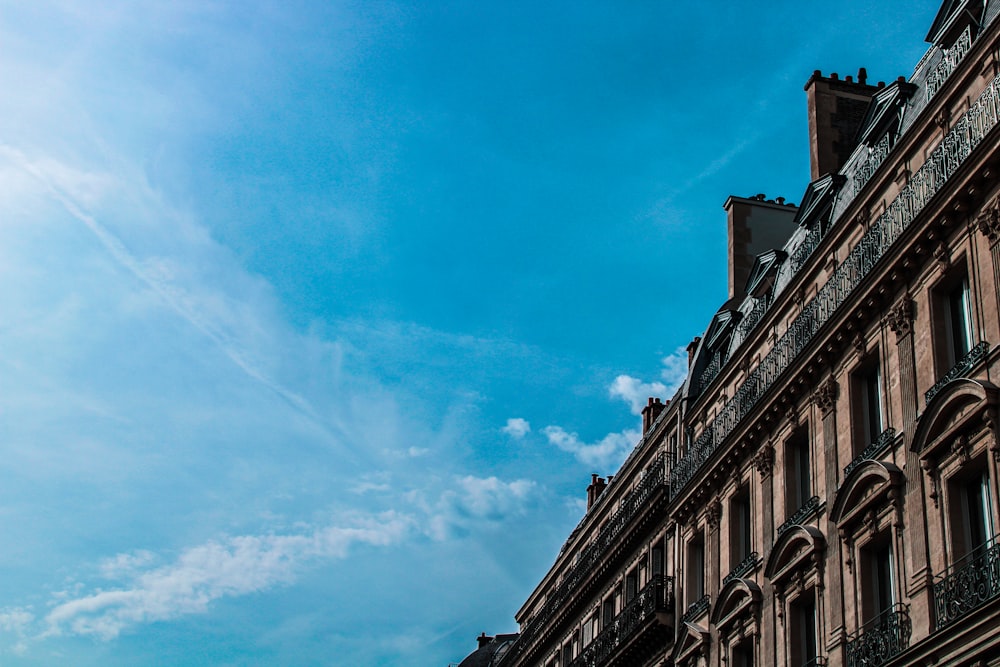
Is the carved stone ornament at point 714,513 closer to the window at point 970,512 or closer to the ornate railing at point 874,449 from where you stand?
the ornate railing at point 874,449

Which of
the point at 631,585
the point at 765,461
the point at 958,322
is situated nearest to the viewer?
the point at 958,322

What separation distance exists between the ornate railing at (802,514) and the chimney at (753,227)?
12179 millimetres

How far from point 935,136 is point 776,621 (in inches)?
368

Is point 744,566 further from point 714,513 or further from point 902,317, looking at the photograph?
point 902,317

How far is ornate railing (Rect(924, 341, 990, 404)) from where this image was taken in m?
19.6

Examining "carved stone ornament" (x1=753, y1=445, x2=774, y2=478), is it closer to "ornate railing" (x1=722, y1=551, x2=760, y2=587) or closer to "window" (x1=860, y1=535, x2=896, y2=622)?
"ornate railing" (x1=722, y1=551, x2=760, y2=587)

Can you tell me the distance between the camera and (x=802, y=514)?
2473 centimetres

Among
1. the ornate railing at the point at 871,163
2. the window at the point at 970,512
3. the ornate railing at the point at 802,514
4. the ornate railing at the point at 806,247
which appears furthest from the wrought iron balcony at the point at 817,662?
the ornate railing at the point at 871,163

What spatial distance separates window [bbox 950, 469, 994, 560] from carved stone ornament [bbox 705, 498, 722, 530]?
1051 cm

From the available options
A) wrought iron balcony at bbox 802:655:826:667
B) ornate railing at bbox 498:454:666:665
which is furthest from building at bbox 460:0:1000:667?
ornate railing at bbox 498:454:666:665

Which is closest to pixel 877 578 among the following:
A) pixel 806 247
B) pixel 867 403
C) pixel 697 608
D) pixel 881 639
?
pixel 881 639

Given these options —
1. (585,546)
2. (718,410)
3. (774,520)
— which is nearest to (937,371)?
(774,520)

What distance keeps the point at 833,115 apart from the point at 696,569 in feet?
37.5

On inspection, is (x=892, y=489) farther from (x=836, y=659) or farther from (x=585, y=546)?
(x=585, y=546)
